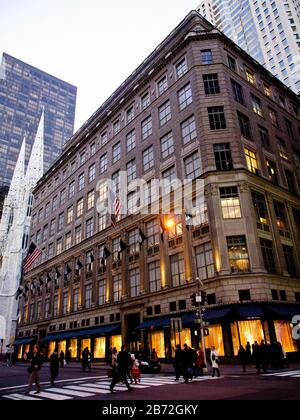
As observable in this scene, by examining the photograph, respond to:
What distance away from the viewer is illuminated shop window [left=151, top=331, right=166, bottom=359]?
30562 mm

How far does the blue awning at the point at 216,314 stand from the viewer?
2427cm

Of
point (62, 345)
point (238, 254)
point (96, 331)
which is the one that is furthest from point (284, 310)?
point (62, 345)

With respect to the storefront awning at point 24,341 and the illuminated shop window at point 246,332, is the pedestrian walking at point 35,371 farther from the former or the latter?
the storefront awning at point 24,341

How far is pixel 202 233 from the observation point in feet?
96.1

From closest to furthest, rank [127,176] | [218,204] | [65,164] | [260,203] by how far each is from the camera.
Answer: [218,204] → [260,203] → [127,176] → [65,164]

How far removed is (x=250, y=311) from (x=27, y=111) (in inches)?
6820

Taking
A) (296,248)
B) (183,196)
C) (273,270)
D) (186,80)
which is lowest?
(273,270)

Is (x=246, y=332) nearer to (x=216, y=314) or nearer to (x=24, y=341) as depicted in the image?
(x=216, y=314)

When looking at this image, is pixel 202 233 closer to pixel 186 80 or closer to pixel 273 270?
pixel 273 270

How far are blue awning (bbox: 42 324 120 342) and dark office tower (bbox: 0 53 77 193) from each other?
10626 centimetres

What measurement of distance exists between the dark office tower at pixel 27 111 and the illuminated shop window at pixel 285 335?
134 meters

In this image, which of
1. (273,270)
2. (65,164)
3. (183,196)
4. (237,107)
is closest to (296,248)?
(273,270)

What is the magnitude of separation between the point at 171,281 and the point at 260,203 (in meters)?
11.3

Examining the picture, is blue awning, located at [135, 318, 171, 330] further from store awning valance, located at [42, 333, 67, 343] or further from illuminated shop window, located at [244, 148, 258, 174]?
store awning valance, located at [42, 333, 67, 343]
